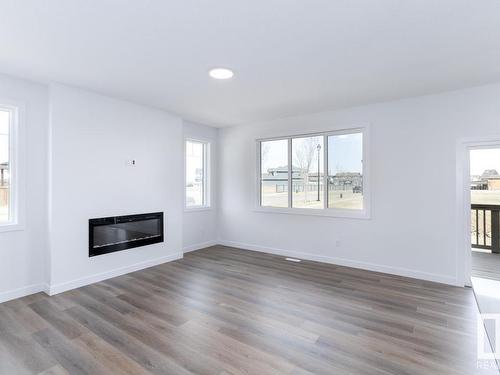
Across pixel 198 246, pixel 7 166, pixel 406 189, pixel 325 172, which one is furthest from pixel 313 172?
pixel 7 166

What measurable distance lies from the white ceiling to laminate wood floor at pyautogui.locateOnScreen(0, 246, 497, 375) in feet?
8.42

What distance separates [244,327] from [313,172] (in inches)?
123

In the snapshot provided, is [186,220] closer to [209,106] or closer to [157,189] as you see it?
[157,189]

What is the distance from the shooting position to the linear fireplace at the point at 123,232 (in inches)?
150

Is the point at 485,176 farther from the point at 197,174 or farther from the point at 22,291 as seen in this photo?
the point at 22,291

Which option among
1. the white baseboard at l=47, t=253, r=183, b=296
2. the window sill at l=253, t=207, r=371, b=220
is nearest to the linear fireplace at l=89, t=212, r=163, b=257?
the white baseboard at l=47, t=253, r=183, b=296

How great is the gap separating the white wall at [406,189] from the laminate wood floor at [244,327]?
0.43 meters

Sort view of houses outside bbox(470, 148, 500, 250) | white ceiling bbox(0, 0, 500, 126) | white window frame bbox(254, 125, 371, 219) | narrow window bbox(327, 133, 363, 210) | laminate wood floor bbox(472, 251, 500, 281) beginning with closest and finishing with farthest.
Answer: white ceiling bbox(0, 0, 500, 126), view of houses outside bbox(470, 148, 500, 250), laminate wood floor bbox(472, 251, 500, 281), white window frame bbox(254, 125, 371, 219), narrow window bbox(327, 133, 363, 210)

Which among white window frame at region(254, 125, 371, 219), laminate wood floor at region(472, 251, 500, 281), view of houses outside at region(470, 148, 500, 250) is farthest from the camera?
white window frame at region(254, 125, 371, 219)

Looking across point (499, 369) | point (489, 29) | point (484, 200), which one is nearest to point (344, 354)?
point (499, 369)

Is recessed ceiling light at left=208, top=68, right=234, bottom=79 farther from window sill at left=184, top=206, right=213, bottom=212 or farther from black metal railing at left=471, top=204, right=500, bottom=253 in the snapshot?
black metal railing at left=471, top=204, right=500, bottom=253

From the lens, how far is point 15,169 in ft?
10.8

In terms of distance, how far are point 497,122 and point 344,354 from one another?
11.0ft

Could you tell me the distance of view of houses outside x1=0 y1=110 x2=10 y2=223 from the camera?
3262 mm
